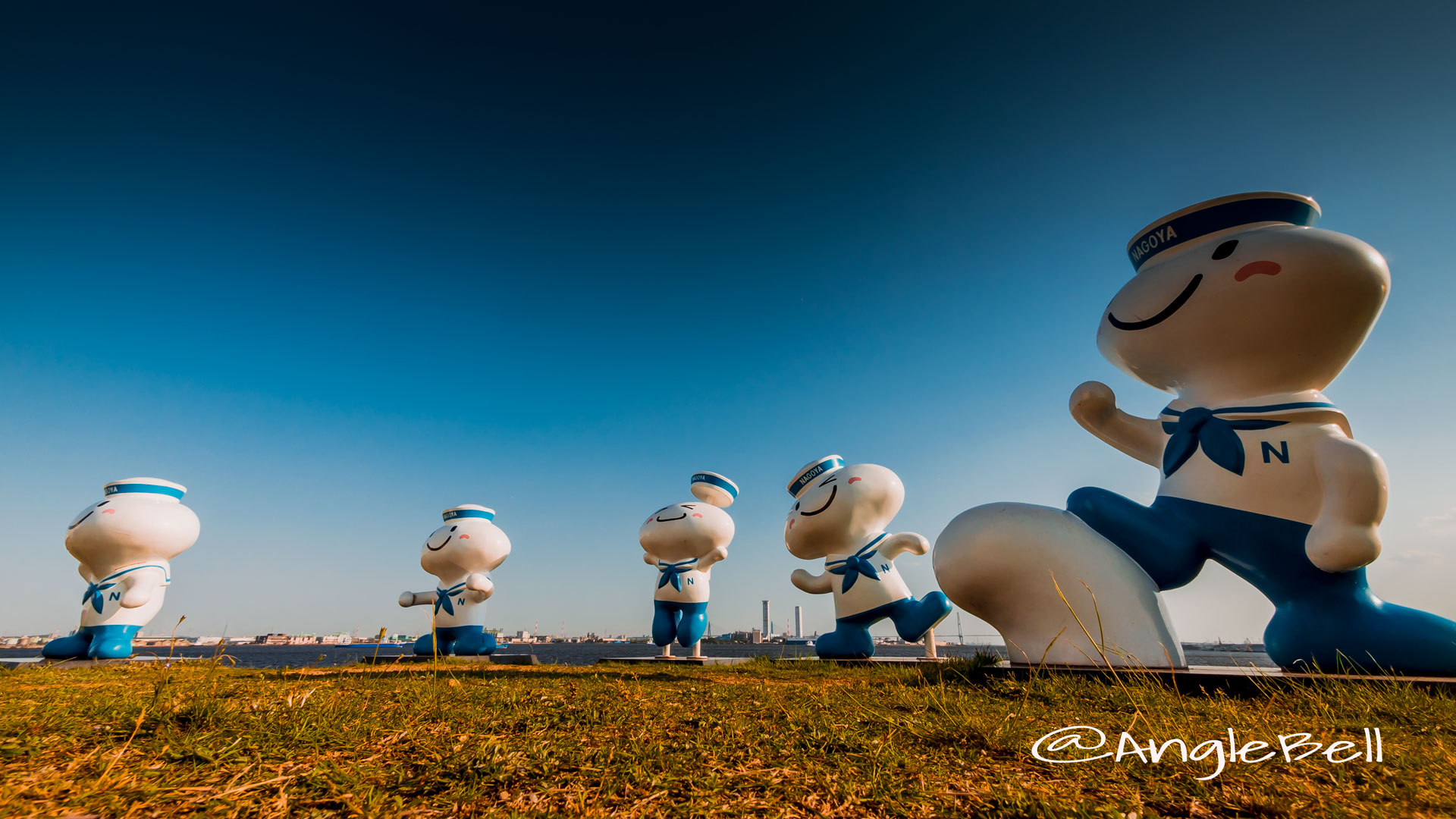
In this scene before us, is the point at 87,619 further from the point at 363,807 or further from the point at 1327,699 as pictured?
the point at 1327,699

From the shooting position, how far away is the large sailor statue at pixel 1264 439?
463cm

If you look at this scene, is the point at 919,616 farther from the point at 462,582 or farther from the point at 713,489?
the point at 462,582

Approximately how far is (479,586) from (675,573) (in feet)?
14.0

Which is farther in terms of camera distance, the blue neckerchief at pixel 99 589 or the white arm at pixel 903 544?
the blue neckerchief at pixel 99 589

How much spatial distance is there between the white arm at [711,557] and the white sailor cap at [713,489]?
3.79ft

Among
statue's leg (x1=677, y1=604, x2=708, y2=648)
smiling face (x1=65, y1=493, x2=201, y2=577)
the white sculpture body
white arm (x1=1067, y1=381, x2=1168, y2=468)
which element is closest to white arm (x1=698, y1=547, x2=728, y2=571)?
statue's leg (x1=677, y1=604, x2=708, y2=648)

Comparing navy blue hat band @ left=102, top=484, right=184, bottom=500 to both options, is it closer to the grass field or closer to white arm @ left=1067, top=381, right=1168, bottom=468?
the grass field

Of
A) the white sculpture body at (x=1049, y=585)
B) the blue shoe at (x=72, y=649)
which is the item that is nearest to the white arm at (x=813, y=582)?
the white sculpture body at (x=1049, y=585)

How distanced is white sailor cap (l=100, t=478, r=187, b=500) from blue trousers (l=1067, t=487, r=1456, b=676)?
652 inches

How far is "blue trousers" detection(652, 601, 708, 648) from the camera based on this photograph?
12008mm

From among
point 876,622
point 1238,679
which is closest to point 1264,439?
point 1238,679

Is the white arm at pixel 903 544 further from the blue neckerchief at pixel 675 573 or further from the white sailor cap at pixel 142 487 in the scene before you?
the white sailor cap at pixel 142 487

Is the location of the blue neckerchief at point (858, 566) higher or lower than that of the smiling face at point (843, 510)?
lower

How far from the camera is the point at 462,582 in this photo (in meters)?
13.5
